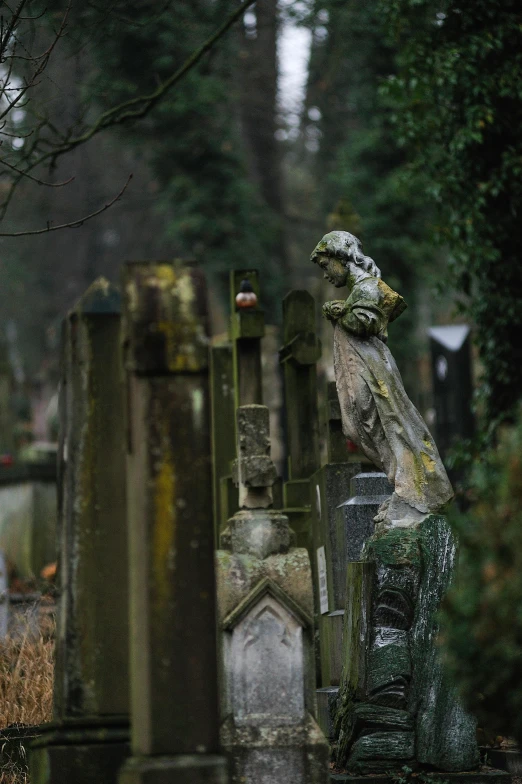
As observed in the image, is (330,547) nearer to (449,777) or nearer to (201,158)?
(449,777)

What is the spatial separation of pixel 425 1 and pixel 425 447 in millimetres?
7866

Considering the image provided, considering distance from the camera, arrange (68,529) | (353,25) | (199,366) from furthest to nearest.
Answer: (353,25), (68,529), (199,366)

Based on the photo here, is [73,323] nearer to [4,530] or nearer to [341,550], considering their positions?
[341,550]

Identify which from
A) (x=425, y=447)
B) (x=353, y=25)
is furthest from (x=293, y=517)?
(x=353, y=25)

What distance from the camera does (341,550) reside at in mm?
8578

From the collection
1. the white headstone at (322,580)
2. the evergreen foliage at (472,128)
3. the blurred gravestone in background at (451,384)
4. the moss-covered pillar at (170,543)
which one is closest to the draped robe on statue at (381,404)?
the white headstone at (322,580)

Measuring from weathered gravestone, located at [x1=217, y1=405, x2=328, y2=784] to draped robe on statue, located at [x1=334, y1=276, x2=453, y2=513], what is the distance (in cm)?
127

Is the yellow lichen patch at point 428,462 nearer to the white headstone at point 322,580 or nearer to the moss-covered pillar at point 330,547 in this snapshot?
the moss-covered pillar at point 330,547

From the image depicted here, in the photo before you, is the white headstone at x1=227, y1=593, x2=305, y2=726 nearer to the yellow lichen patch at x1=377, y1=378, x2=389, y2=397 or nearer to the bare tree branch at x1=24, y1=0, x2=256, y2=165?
the yellow lichen patch at x1=377, y1=378, x2=389, y2=397

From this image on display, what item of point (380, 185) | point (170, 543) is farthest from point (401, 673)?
point (380, 185)

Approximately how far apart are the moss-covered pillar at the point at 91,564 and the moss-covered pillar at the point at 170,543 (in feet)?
2.45

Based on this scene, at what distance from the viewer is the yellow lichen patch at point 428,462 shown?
724cm

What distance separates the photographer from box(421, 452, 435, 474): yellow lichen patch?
7238 mm

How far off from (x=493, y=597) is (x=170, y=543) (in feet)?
4.11
